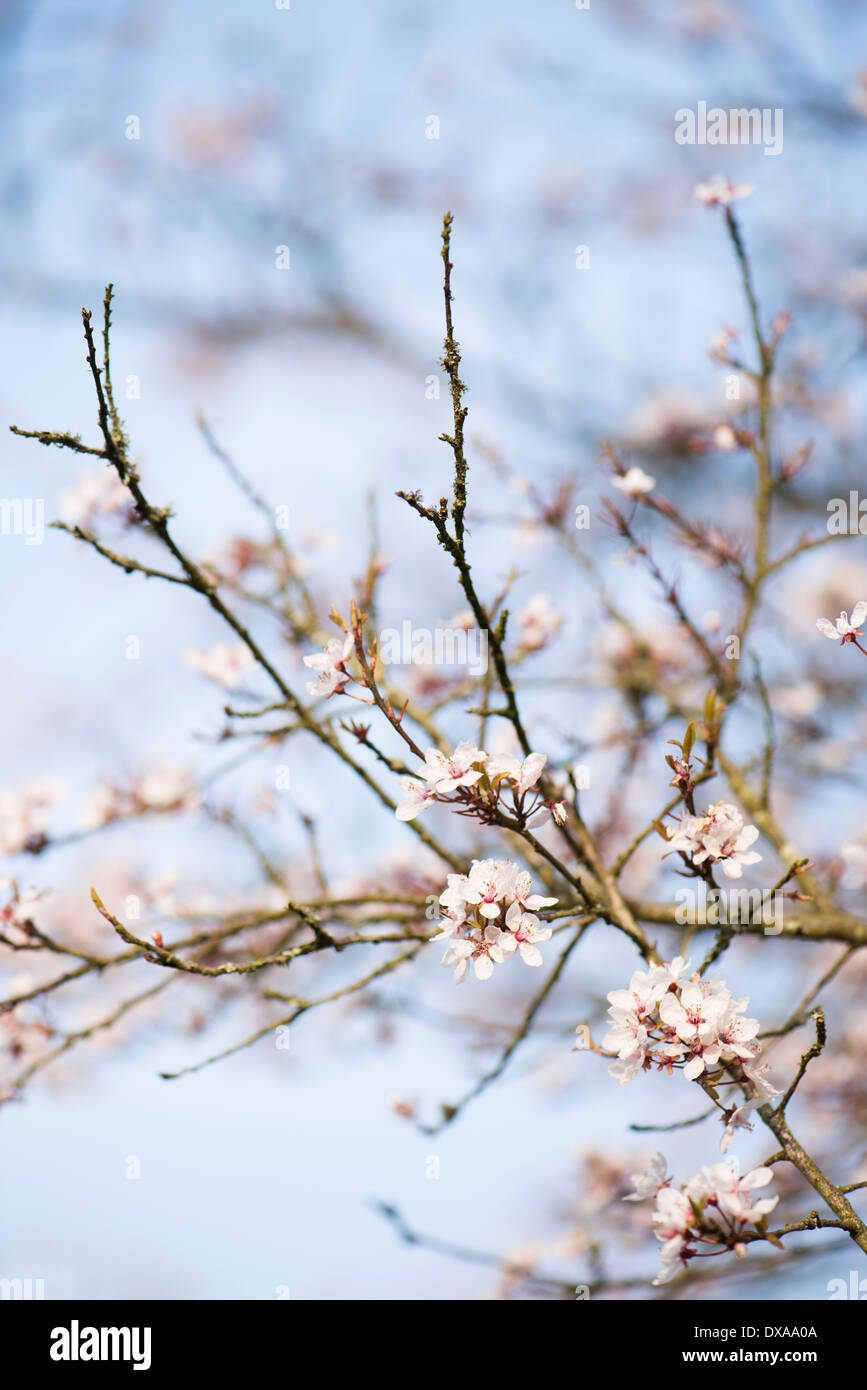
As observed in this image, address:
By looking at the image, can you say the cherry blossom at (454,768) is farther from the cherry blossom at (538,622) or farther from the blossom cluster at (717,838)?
the cherry blossom at (538,622)

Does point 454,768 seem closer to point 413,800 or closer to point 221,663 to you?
point 413,800

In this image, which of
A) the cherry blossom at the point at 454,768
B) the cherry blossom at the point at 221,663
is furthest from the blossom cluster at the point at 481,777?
the cherry blossom at the point at 221,663

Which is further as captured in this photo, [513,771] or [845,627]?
[845,627]

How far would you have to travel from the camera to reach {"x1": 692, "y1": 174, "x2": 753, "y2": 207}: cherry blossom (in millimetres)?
2527

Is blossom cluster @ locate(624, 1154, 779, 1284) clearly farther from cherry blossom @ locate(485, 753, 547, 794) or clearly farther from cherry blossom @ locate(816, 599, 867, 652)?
cherry blossom @ locate(816, 599, 867, 652)

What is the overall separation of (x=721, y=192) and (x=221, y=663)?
1.93 meters

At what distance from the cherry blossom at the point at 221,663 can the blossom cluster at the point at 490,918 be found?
1223 mm

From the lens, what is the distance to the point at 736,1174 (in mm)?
1360

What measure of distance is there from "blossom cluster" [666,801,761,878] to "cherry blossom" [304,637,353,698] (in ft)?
1.97

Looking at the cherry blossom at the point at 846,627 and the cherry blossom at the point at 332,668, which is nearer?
the cherry blossom at the point at 332,668

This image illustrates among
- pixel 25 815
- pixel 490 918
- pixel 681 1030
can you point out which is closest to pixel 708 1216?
pixel 681 1030

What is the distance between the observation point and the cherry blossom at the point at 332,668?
1.50 meters

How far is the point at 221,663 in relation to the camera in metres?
2.42
